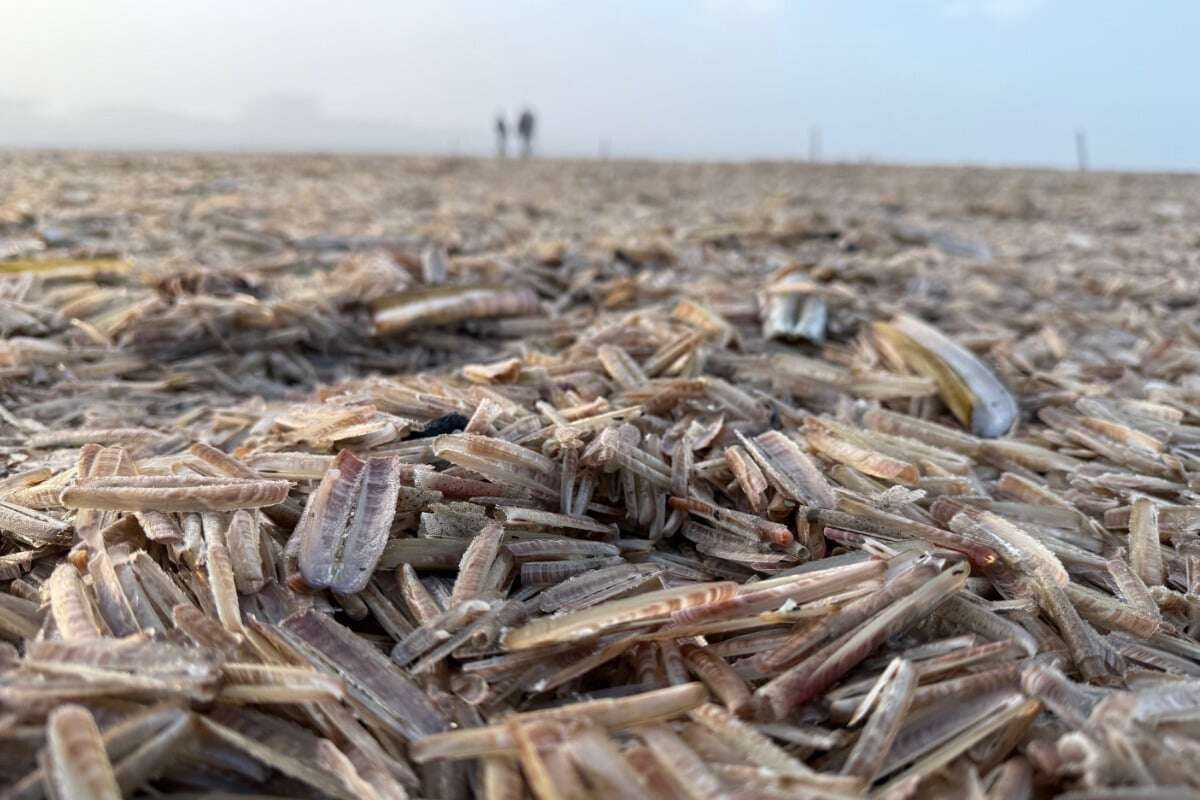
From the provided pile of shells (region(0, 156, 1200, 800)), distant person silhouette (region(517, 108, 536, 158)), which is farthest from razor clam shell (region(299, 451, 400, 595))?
distant person silhouette (region(517, 108, 536, 158))

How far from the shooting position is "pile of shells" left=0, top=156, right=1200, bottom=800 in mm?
1057

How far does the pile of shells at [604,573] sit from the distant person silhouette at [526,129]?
18.3 m

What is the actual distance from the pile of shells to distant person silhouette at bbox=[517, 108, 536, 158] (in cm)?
1827

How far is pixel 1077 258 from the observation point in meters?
5.79

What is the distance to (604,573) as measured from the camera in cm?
144

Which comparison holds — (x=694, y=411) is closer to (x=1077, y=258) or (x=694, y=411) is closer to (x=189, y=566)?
(x=189, y=566)

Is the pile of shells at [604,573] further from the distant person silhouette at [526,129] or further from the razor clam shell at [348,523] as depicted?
the distant person silhouette at [526,129]

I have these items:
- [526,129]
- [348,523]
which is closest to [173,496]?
[348,523]

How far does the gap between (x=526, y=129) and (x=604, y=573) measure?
66.2 feet

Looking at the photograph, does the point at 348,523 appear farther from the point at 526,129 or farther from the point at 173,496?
the point at 526,129

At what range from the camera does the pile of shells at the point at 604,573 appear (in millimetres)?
1057

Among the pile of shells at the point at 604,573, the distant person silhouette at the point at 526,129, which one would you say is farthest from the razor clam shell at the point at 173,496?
the distant person silhouette at the point at 526,129

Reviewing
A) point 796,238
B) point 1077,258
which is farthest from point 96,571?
point 1077,258

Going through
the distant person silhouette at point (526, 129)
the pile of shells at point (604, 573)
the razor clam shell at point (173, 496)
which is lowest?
the pile of shells at point (604, 573)
